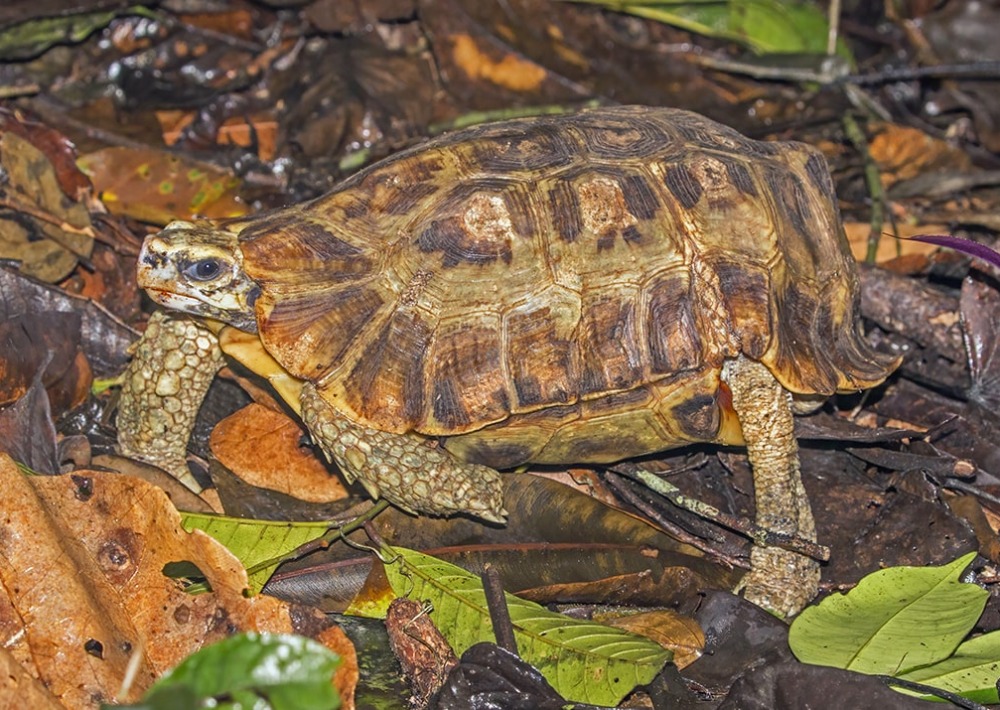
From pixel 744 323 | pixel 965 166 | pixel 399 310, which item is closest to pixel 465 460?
pixel 399 310

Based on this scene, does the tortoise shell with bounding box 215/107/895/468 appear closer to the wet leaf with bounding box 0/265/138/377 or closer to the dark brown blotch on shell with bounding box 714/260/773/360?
the dark brown blotch on shell with bounding box 714/260/773/360

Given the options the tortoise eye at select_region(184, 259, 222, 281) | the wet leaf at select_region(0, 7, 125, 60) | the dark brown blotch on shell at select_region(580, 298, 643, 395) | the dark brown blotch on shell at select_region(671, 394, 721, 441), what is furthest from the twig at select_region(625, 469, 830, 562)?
the wet leaf at select_region(0, 7, 125, 60)

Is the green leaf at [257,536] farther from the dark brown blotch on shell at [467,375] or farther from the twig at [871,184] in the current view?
the twig at [871,184]

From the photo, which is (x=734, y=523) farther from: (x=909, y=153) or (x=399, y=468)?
(x=909, y=153)

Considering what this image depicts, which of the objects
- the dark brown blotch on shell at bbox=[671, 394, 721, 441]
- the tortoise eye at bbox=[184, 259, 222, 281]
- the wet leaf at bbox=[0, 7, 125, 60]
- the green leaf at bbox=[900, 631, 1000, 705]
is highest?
the wet leaf at bbox=[0, 7, 125, 60]

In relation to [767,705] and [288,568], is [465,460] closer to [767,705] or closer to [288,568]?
[288,568]

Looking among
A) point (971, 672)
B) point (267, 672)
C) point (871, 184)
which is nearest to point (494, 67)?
point (871, 184)
